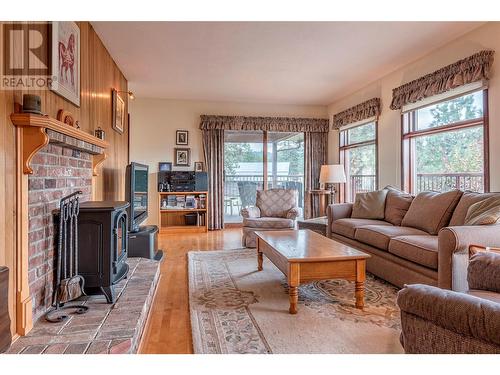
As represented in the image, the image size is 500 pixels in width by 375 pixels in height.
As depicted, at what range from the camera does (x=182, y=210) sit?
247 inches

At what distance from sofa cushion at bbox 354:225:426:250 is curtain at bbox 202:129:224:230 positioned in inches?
136

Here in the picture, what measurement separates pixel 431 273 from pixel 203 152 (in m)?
4.87

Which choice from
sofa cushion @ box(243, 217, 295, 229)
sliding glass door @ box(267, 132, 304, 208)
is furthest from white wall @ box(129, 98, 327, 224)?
sofa cushion @ box(243, 217, 295, 229)

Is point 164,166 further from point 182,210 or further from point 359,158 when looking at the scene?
point 359,158

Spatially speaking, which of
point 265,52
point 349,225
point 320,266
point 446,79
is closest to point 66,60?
point 265,52

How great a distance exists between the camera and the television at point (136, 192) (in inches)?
140

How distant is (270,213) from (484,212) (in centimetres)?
290

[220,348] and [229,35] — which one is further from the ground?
[229,35]

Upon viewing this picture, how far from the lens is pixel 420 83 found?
4.05m

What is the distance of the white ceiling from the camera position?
3.28 metres

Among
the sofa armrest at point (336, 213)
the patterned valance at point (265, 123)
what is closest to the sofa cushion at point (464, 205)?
the sofa armrest at point (336, 213)

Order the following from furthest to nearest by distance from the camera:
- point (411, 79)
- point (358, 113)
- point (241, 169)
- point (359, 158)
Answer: point (241, 169), point (359, 158), point (358, 113), point (411, 79)
